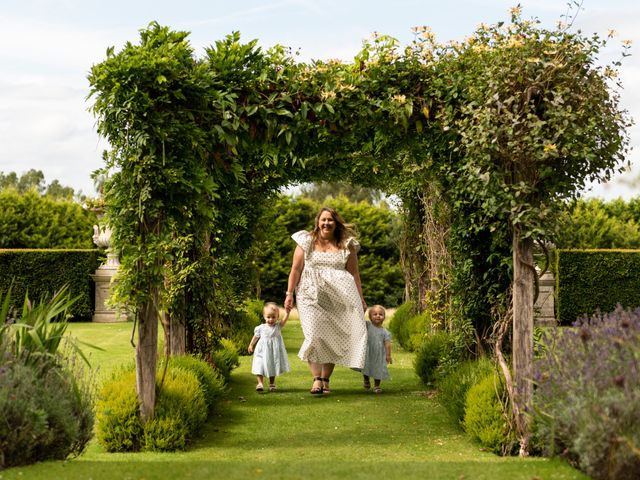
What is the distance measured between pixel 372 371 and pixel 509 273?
2704 mm

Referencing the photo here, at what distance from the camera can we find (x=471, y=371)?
704 centimetres

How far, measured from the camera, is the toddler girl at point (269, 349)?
9.10 meters

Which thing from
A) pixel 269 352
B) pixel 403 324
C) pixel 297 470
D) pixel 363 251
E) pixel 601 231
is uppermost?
pixel 601 231

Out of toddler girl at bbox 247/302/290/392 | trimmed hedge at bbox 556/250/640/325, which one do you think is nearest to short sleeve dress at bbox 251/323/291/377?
toddler girl at bbox 247/302/290/392

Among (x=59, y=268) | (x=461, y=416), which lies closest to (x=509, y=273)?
(x=461, y=416)

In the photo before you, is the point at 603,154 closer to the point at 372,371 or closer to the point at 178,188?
the point at 178,188

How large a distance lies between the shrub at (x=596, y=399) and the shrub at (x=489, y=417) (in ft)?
2.46

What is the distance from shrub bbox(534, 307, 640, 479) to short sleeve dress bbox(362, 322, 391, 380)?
3.73 m

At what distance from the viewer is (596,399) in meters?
4.42

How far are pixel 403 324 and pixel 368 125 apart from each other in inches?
302

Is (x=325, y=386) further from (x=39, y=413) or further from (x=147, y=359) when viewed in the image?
(x=39, y=413)

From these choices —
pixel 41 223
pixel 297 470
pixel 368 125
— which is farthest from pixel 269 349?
pixel 41 223

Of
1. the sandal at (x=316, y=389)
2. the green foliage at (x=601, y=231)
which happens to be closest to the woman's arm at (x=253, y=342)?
the sandal at (x=316, y=389)

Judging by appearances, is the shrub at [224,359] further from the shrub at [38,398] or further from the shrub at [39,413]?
the shrub at [39,413]
